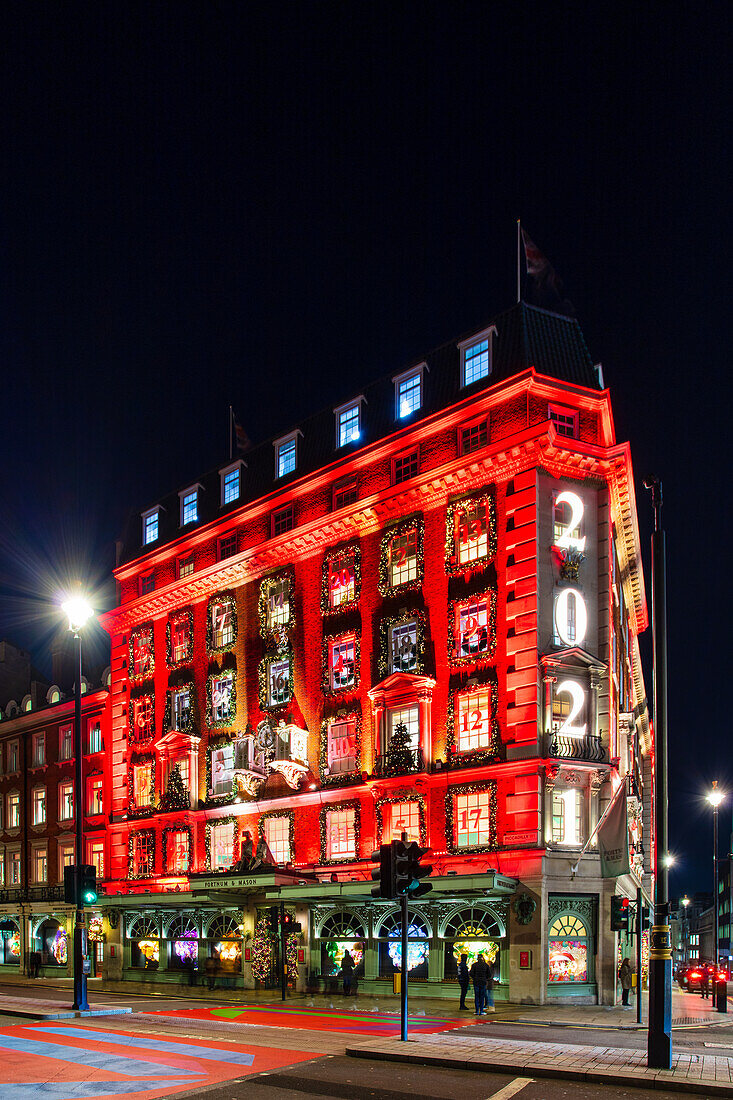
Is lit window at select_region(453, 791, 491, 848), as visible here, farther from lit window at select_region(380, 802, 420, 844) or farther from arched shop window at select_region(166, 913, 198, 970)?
arched shop window at select_region(166, 913, 198, 970)

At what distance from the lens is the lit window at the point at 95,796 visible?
5566 centimetres

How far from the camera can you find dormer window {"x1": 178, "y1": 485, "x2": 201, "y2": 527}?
53.0 metres

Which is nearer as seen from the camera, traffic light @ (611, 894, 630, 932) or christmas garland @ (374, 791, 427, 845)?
traffic light @ (611, 894, 630, 932)

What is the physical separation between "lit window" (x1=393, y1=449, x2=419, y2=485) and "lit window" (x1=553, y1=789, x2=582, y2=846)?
13372mm

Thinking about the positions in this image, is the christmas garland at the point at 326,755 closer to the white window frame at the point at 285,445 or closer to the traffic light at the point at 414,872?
the white window frame at the point at 285,445

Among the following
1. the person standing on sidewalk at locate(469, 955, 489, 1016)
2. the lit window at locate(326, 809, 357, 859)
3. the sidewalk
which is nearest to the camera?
the sidewalk

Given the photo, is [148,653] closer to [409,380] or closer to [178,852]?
[178,852]

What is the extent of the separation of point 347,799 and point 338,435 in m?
15.6

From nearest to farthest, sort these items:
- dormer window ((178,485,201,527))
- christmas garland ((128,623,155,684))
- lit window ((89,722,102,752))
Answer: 1. christmas garland ((128,623,155,684))
2. dormer window ((178,485,201,527))
3. lit window ((89,722,102,752))

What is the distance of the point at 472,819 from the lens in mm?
35406

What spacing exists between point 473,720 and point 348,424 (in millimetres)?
15066

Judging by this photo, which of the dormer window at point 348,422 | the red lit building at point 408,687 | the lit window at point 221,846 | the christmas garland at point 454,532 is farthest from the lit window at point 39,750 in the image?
the christmas garland at point 454,532

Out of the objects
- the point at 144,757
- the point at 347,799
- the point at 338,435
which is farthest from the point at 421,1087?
the point at 144,757

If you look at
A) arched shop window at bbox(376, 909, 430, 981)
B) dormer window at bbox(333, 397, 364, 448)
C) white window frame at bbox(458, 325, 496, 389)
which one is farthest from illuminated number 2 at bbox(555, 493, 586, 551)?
arched shop window at bbox(376, 909, 430, 981)
